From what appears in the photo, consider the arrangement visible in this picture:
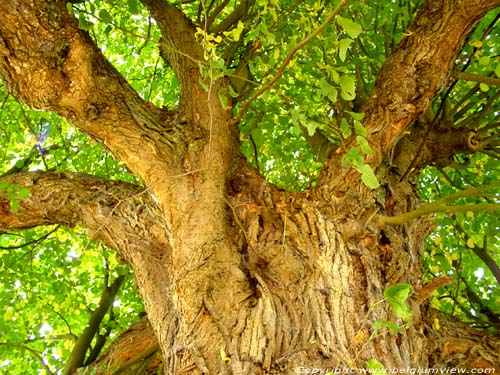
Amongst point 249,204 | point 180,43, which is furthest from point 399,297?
point 180,43

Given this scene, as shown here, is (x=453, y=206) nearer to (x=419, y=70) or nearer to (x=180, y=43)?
(x=419, y=70)

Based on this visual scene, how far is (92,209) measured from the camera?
3008 millimetres

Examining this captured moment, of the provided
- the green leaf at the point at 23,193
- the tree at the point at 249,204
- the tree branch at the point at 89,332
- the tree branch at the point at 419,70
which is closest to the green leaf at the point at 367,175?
the tree at the point at 249,204

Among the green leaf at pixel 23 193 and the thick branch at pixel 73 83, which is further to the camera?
the green leaf at pixel 23 193

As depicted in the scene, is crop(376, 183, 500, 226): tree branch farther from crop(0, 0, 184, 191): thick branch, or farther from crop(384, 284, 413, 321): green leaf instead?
crop(0, 0, 184, 191): thick branch

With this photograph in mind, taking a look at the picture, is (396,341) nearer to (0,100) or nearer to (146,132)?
(146,132)

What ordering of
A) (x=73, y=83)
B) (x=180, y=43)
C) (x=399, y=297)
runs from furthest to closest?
(x=180, y=43)
(x=73, y=83)
(x=399, y=297)

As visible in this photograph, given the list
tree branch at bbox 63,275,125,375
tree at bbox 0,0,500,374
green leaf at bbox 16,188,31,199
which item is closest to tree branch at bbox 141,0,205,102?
tree at bbox 0,0,500,374

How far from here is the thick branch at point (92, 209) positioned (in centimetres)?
288

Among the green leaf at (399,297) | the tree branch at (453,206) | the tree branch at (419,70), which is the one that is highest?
the tree branch at (419,70)

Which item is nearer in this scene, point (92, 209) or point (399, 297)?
point (399, 297)

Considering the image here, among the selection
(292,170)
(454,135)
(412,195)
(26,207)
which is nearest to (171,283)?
(26,207)

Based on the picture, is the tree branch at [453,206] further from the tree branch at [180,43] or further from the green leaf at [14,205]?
the green leaf at [14,205]

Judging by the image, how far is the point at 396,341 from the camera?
2.39 m
